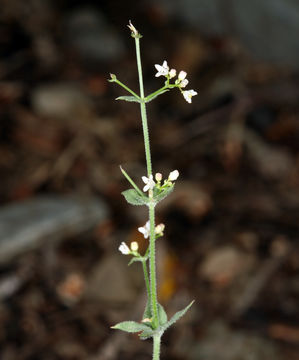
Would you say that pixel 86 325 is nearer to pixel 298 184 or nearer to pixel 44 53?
pixel 298 184

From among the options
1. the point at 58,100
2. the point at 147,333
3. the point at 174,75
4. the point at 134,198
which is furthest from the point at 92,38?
the point at 147,333

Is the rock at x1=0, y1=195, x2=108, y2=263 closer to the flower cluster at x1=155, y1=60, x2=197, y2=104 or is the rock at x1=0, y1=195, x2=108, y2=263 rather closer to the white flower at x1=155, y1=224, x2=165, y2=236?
the white flower at x1=155, y1=224, x2=165, y2=236

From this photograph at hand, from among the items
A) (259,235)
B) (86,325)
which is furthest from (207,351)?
(259,235)

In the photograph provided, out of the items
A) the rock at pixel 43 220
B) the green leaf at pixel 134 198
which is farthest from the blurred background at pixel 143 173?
the green leaf at pixel 134 198

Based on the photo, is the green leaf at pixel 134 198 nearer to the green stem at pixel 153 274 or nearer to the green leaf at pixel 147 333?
the green stem at pixel 153 274

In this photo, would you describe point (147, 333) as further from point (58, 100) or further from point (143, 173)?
point (58, 100)
